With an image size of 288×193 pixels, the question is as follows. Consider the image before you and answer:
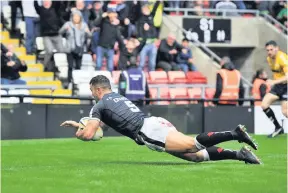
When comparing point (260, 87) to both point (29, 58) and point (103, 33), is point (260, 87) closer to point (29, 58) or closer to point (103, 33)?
point (103, 33)

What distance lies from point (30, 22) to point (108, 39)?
7.44ft

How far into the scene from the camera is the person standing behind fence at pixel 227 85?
78.3ft

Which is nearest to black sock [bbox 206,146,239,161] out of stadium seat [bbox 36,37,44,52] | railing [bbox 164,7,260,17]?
stadium seat [bbox 36,37,44,52]

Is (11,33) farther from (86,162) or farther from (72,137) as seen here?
(86,162)

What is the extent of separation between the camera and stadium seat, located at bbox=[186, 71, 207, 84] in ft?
89.7

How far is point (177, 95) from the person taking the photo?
86.1 feet

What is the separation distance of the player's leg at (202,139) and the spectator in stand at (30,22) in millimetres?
13368

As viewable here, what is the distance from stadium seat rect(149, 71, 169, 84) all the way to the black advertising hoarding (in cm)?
314

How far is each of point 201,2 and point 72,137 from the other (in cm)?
1069

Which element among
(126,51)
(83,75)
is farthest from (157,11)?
(83,75)

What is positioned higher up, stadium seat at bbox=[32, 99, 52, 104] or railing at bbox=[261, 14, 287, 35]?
railing at bbox=[261, 14, 287, 35]

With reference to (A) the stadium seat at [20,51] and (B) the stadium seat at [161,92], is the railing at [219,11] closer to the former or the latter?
(B) the stadium seat at [161,92]

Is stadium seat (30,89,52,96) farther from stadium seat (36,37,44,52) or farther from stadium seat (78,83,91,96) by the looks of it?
stadium seat (36,37,44,52)

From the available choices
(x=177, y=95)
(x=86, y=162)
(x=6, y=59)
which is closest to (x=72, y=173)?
(x=86, y=162)
